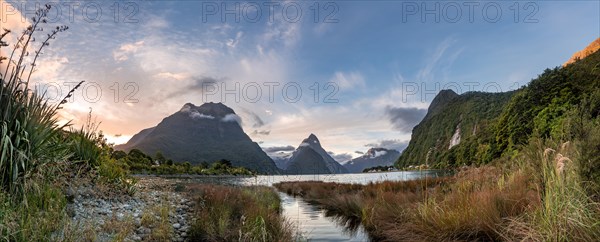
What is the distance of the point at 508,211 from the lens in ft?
25.1

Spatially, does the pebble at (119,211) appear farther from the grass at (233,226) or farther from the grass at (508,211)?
the grass at (508,211)

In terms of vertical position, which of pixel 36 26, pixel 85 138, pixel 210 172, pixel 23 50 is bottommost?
pixel 210 172

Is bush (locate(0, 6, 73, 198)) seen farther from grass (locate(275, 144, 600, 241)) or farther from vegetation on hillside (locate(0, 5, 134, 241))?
grass (locate(275, 144, 600, 241))

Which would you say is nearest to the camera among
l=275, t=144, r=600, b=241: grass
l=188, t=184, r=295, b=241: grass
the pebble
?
l=275, t=144, r=600, b=241: grass

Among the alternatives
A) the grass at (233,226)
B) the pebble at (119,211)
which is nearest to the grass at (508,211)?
the grass at (233,226)

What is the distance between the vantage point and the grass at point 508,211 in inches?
207

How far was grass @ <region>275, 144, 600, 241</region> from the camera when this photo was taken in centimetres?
525

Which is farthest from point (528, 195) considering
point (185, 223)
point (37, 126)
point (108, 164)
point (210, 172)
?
point (210, 172)

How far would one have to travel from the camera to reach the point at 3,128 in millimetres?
7422

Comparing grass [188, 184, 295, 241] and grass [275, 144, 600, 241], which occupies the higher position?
grass [275, 144, 600, 241]

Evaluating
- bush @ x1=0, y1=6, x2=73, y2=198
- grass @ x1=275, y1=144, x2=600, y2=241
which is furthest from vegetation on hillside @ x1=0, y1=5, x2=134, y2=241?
grass @ x1=275, y1=144, x2=600, y2=241

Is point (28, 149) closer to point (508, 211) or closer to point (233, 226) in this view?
point (233, 226)

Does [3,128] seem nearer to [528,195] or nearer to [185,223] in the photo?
[185,223]

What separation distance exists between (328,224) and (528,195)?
22.9 feet
